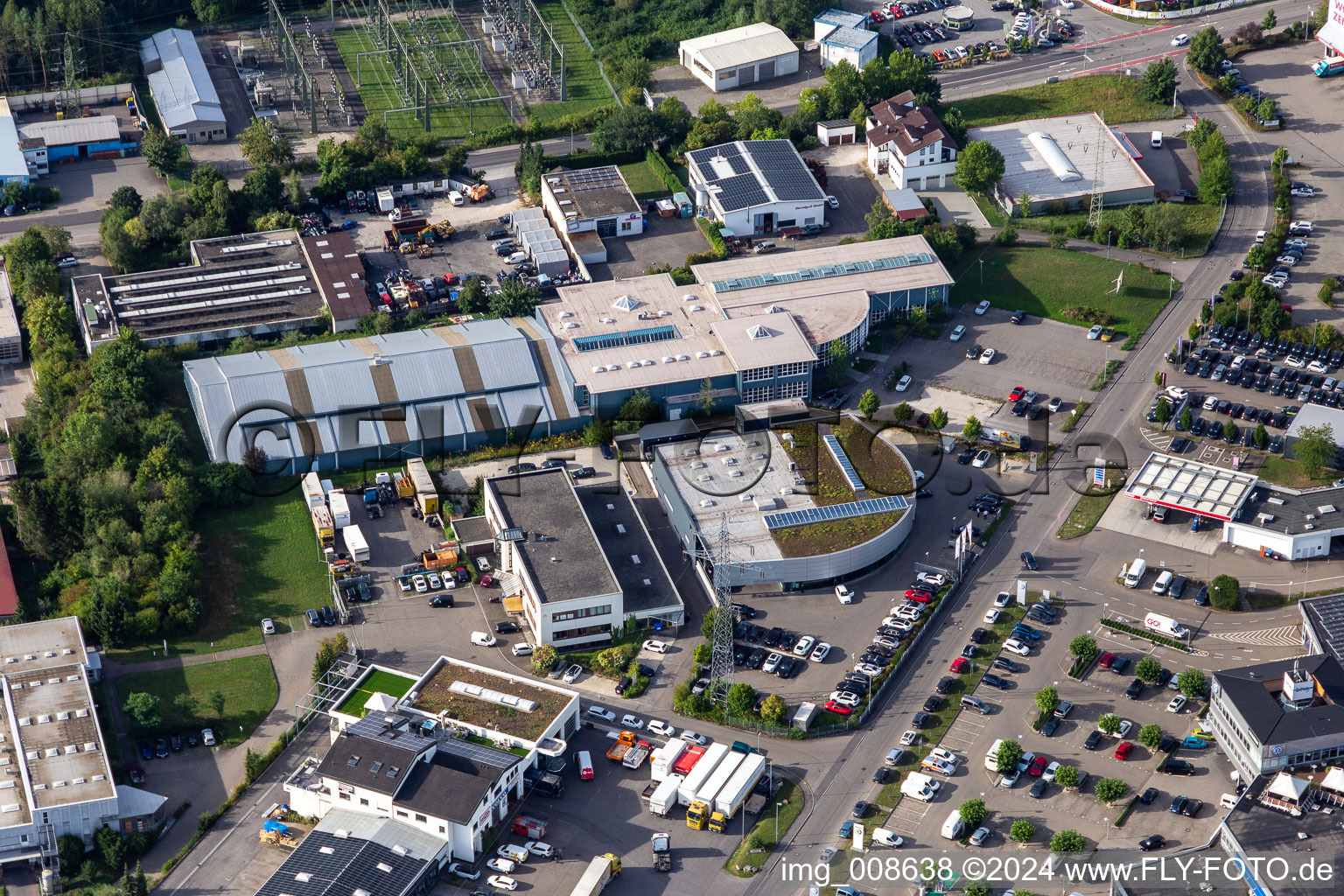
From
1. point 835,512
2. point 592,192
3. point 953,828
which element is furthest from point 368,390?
point 953,828

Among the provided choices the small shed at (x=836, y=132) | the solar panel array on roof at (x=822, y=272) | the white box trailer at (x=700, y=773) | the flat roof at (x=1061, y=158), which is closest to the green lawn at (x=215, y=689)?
the white box trailer at (x=700, y=773)

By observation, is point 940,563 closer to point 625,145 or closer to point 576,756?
point 576,756

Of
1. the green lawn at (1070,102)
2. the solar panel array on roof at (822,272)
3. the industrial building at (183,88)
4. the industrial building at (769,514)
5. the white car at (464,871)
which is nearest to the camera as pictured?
the white car at (464,871)

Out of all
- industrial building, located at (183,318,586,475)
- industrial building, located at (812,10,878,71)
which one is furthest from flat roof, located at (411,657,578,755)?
industrial building, located at (812,10,878,71)

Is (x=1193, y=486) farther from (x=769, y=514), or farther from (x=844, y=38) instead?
(x=844, y=38)

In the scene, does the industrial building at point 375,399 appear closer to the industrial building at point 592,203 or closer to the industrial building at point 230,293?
the industrial building at point 230,293

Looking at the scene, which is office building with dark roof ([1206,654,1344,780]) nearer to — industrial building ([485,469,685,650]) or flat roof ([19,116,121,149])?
industrial building ([485,469,685,650])
